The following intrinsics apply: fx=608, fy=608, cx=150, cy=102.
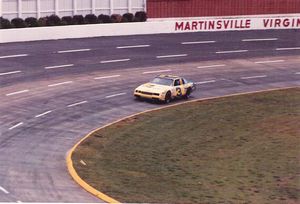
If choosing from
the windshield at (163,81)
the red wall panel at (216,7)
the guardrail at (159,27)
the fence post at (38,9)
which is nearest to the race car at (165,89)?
the windshield at (163,81)

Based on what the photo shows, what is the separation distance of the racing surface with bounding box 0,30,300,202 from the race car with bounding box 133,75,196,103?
0.54m

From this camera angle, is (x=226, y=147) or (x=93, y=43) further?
(x=93, y=43)

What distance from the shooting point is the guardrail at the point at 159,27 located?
152ft

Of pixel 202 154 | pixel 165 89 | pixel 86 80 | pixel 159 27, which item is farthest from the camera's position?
pixel 159 27

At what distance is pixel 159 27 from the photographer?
5162cm

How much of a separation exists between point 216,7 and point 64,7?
46.3ft

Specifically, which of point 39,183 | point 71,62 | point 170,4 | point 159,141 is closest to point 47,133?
point 159,141

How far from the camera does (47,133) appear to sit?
2736cm

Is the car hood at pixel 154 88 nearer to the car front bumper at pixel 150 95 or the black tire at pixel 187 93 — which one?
the car front bumper at pixel 150 95

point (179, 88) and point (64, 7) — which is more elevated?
point (64, 7)

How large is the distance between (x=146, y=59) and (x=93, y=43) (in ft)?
18.0

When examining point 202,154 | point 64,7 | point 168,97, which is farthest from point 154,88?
point 64,7

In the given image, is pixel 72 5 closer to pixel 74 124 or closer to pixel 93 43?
pixel 93 43

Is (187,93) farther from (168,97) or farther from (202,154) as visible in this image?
(202,154)
